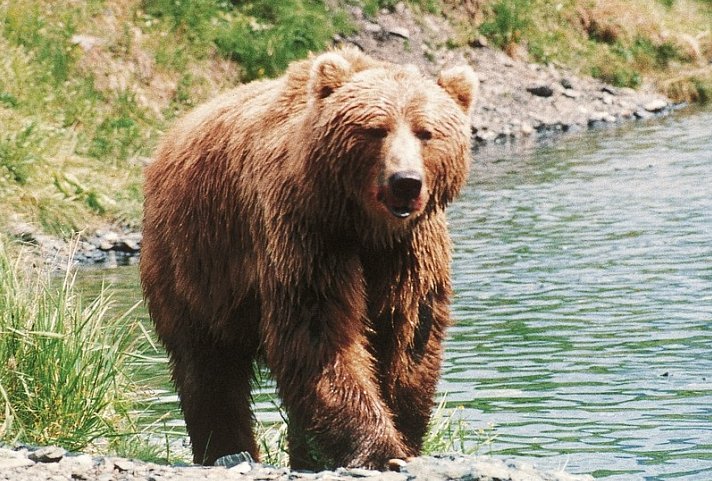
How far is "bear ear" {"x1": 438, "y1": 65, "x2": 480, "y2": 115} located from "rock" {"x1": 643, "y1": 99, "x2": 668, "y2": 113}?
1982 centimetres

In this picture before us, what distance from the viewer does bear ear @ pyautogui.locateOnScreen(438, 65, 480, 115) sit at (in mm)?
6031

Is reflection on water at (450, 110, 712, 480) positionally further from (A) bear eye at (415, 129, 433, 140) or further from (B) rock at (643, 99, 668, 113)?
(B) rock at (643, 99, 668, 113)

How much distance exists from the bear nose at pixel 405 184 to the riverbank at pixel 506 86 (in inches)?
702

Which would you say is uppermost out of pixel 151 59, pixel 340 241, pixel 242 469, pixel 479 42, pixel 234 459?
pixel 479 42

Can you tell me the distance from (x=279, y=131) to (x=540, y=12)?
22071mm

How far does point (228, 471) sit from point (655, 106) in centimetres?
2098

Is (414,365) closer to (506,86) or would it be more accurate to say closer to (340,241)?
(340,241)

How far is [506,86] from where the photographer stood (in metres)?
24.8

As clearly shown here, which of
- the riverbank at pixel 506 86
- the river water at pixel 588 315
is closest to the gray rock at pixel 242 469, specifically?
the river water at pixel 588 315

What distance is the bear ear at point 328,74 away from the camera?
19.3 feet

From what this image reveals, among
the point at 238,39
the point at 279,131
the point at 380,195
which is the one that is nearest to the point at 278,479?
the point at 380,195

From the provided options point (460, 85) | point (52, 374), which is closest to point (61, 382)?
point (52, 374)

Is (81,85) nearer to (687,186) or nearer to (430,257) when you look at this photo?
(687,186)

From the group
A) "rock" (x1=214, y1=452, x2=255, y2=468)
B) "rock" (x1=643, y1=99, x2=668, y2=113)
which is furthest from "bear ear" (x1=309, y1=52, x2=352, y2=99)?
"rock" (x1=643, y1=99, x2=668, y2=113)
